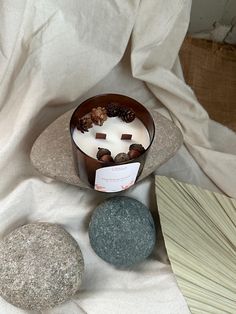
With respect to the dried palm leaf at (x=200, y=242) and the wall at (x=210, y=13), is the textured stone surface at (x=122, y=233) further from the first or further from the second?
the wall at (x=210, y=13)

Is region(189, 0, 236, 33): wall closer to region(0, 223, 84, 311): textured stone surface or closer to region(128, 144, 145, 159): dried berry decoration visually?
region(128, 144, 145, 159): dried berry decoration

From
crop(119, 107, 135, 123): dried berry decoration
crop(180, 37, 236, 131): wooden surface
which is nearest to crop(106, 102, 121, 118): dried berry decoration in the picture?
crop(119, 107, 135, 123): dried berry decoration

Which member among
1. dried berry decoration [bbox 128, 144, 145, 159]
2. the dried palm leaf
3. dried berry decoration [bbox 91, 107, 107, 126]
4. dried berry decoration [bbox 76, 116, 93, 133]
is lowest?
the dried palm leaf

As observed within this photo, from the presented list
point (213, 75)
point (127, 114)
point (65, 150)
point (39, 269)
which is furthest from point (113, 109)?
point (213, 75)

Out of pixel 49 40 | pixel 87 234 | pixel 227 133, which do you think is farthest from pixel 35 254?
pixel 227 133

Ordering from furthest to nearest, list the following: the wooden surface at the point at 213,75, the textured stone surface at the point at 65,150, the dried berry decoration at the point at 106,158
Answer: the wooden surface at the point at 213,75
the textured stone surface at the point at 65,150
the dried berry decoration at the point at 106,158

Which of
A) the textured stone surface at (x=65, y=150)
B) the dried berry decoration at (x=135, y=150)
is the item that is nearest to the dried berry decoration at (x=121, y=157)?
the dried berry decoration at (x=135, y=150)

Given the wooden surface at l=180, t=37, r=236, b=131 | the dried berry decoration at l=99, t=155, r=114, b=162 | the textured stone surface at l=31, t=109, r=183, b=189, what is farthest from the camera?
the wooden surface at l=180, t=37, r=236, b=131

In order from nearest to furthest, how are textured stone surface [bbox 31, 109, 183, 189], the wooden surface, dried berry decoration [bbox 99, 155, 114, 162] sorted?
dried berry decoration [bbox 99, 155, 114, 162], textured stone surface [bbox 31, 109, 183, 189], the wooden surface
